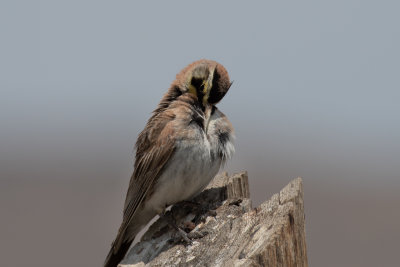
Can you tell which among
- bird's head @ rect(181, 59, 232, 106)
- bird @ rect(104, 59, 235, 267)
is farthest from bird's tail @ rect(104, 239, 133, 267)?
bird's head @ rect(181, 59, 232, 106)

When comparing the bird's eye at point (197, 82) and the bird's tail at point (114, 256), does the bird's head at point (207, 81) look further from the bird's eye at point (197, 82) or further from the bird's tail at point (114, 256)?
the bird's tail at point (114, 256)

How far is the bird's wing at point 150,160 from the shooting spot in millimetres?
9289

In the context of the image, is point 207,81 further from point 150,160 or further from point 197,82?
point 150,160

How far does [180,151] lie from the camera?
9211 mm

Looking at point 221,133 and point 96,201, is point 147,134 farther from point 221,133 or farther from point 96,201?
point 96,201

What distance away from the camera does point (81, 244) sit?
29172 millimetres

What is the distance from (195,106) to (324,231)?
2407cm

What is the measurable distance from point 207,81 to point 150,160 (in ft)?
3.80

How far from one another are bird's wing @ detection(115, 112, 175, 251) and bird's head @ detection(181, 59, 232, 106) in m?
0.49

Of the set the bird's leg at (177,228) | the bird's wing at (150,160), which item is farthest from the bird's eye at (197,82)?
the bird's leg at (177,228)

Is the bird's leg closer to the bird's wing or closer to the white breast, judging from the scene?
the white breast

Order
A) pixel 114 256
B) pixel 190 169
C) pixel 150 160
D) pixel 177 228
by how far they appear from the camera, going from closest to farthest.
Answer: pixel 177 228, pixel 190 169, pixel 114 256, pixel 150 160

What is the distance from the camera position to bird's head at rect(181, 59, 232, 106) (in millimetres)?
9594

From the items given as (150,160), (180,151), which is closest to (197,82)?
(180,151)
